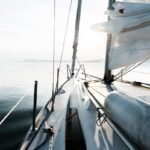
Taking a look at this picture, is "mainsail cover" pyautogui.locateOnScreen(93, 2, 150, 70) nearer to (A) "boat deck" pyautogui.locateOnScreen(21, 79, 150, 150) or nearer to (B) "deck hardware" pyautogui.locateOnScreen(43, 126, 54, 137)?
(A) "boat deck" pyautogui.locateOnScreen(21, 79, 150, 150)

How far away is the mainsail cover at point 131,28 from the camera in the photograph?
12.4ft

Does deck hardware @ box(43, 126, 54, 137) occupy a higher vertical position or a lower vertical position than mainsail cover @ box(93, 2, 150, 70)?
lower

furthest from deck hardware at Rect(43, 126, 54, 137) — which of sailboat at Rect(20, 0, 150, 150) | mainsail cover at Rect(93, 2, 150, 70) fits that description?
mainsail cover at Rect(93, 2, 150, 70)

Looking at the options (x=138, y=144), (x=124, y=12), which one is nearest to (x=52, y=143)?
(x=138, y=144)

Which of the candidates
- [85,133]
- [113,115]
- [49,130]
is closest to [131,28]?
[113,115]

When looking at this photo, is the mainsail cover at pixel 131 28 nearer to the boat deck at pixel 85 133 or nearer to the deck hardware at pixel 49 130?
the boat deck at pixel 85 133

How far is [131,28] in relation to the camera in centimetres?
416

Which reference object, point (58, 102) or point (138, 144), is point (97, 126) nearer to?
point (138, 144)

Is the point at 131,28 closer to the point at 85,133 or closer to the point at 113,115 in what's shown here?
the point at 113,115

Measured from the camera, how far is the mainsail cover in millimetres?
3766

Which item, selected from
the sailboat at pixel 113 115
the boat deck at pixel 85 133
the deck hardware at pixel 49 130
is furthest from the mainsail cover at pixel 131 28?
the deck hardware at pixel 49 130

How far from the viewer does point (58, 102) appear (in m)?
5.09

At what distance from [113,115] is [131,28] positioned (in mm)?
1816

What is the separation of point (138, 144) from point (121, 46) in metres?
3.17
